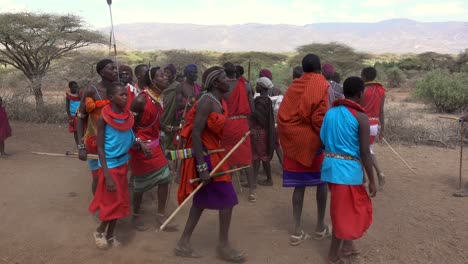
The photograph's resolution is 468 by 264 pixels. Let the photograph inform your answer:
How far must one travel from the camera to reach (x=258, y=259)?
3922mm

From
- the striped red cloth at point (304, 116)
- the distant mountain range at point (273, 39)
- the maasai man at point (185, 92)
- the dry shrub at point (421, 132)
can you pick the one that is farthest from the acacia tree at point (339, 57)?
the distant mountain range at point (273, 39)

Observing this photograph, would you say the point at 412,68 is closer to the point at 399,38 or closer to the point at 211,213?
the point at 211,213

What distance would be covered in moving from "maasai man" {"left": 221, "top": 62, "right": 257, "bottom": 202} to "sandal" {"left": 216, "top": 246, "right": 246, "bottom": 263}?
67.9 inches

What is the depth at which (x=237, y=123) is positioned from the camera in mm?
5578

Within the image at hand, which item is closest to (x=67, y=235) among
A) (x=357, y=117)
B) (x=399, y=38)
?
(x=357, y=117)

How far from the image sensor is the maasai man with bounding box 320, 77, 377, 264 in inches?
137

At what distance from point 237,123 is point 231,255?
2104 mm

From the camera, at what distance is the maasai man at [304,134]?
4.05 m

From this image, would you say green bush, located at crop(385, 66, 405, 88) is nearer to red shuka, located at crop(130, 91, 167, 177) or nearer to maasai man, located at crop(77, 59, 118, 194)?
red shuka, located at crop(130, 91, 167, 177)

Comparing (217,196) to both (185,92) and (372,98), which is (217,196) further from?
(372,98)

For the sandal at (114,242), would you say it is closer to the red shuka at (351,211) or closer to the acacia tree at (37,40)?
the red shuka at (351,211)

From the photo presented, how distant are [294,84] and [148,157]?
1.61m

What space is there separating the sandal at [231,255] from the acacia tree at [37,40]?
32.2 ft

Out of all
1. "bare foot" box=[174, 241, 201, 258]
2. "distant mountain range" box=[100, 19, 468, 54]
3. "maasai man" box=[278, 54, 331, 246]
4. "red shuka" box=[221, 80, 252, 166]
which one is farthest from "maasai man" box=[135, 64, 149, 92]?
"distant mountain range" box=[100, 19, 468, 54]
